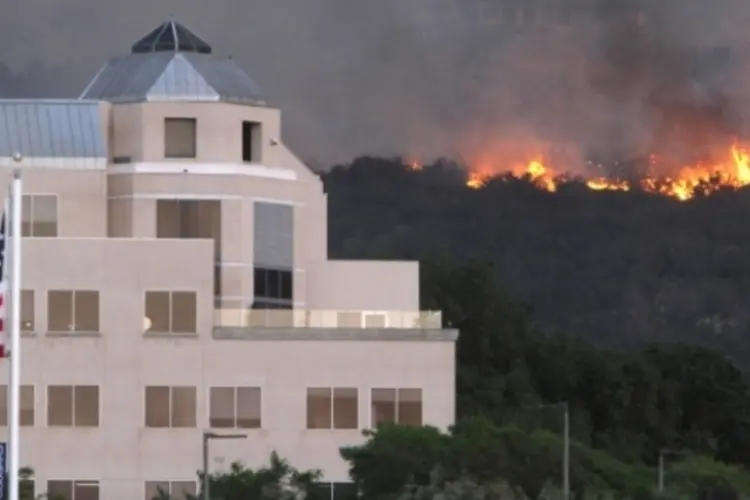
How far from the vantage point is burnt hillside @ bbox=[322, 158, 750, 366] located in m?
188

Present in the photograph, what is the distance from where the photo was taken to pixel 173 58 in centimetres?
12350

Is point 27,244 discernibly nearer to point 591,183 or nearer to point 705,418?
point 705,418

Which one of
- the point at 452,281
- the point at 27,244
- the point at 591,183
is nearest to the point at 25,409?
the point at 27,244

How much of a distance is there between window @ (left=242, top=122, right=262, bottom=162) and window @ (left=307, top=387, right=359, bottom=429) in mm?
10975

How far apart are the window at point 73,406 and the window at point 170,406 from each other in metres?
1.97

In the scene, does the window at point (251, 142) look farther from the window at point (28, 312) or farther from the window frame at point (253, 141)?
the window at point (28, 312)

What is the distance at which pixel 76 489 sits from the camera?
11319 cm

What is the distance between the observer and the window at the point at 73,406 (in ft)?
373

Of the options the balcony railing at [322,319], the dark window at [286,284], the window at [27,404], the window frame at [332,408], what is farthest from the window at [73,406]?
the dark window at [286,284]

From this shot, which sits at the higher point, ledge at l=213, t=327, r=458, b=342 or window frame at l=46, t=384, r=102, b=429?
ledge at l=213, t=327, r=458, b=342

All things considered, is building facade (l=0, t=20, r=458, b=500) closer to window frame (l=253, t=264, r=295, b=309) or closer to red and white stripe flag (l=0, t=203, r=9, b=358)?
window frame (l=253, t=264, r=295, b=309)

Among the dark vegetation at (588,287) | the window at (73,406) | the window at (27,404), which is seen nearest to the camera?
the window at (27,404)

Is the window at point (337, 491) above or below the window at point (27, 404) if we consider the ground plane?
below

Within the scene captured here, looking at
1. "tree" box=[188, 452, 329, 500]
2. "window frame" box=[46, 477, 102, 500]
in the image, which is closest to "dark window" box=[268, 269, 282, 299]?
"window frame" box=[46, 477, 102, 500]
